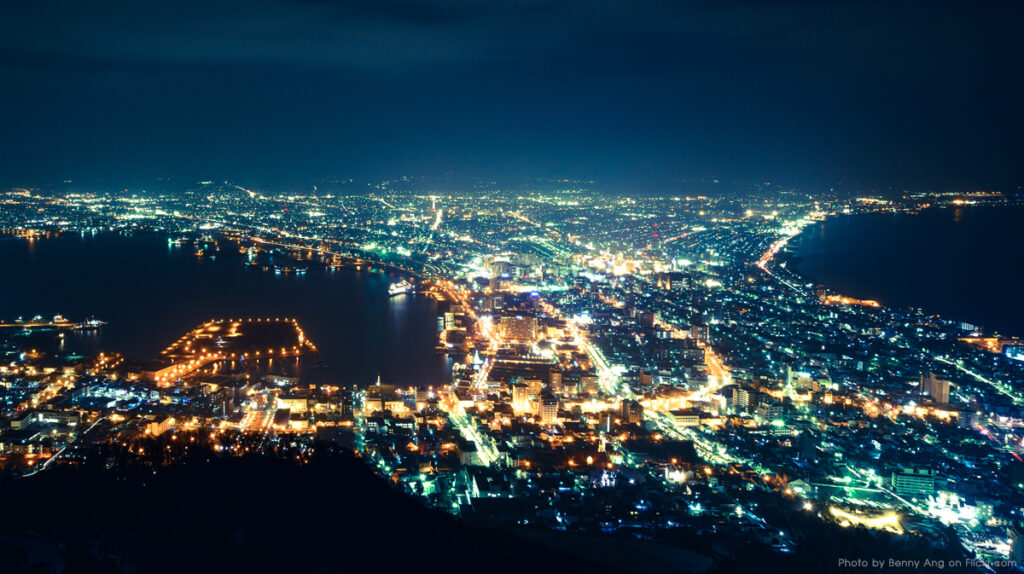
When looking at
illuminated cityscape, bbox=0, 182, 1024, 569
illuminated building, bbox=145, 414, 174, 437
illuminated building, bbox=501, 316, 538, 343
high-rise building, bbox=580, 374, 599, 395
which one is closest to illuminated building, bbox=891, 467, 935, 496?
illuminated cityscape, bbox=0, 182, 1024, 569

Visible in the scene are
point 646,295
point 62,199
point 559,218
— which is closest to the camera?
point 646,295

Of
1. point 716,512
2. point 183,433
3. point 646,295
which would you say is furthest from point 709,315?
point 183,433

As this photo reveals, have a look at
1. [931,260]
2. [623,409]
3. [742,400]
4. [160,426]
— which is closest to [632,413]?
[623,409]

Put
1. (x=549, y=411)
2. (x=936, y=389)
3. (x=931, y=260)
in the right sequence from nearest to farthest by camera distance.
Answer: (x=549, y=411) < (x=936, y=389) < (x=931, y=260)

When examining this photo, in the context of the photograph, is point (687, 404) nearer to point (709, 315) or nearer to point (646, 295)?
point (709, 315)

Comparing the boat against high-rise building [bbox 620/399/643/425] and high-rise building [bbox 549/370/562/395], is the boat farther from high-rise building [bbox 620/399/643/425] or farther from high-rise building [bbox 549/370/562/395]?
high-rise building [bbox 620/399/643/425]

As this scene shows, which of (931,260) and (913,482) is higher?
(931,260)

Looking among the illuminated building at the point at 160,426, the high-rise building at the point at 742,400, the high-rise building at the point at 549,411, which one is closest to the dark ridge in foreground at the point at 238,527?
the illuminated building at the point at 160,426

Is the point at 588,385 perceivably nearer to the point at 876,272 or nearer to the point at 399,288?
the point at 399,288
